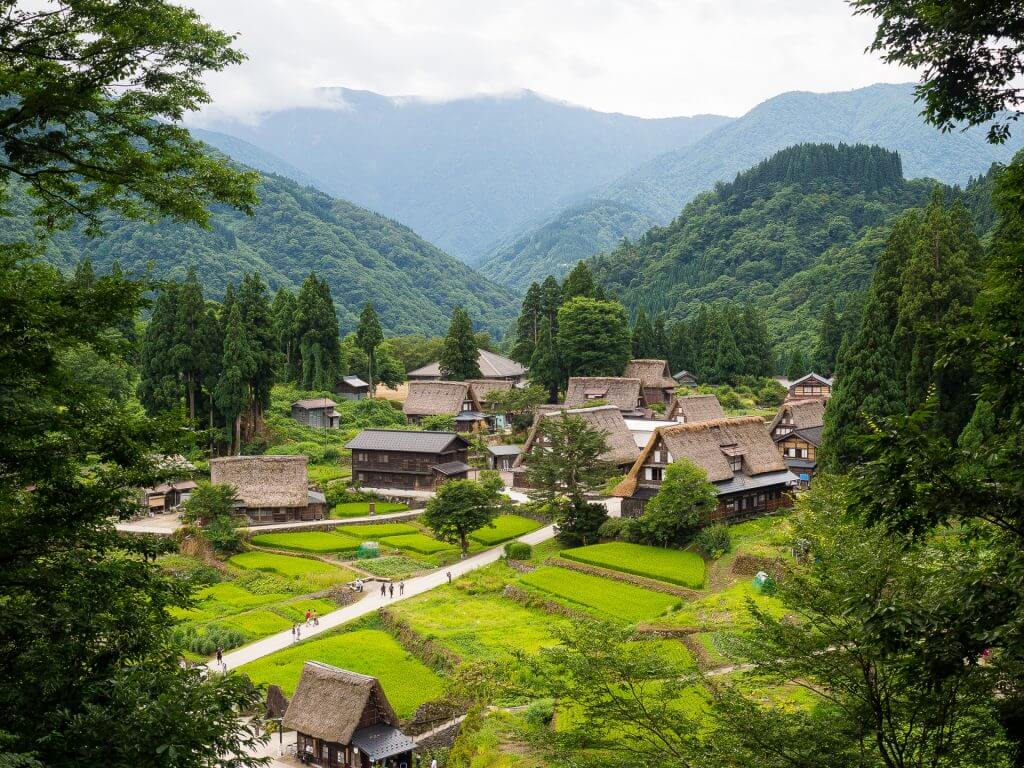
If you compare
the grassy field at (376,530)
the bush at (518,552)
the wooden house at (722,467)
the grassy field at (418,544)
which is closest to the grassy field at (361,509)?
the grassy field at (376,530)

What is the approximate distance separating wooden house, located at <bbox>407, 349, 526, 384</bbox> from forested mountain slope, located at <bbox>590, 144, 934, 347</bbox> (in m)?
34.3

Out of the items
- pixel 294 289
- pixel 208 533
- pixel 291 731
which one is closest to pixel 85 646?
pixel 291 731

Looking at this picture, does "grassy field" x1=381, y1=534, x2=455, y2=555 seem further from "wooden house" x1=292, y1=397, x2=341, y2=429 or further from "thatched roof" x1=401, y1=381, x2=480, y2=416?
"wooden house" x1=292, y1=397, x2=341, y2=429

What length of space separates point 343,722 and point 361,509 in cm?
2527

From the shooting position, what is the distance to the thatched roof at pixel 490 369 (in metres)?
76.4

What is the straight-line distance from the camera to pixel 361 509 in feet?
154

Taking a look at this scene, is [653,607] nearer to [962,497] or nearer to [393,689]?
[393,689]

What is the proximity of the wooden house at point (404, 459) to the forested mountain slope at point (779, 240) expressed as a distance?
5735cm

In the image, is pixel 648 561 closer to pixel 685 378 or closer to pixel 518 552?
pixel 518 552

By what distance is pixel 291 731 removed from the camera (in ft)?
79.4

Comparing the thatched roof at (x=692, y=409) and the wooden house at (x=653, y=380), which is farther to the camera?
the wooden house at (x=653, y=380)

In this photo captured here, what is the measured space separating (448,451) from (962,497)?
44.4 metres

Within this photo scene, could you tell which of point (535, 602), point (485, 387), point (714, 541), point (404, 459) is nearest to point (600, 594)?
point (535, 602)

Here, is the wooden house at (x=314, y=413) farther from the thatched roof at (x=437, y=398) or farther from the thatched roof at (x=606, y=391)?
the thatched roof at (x=606, y=391)
